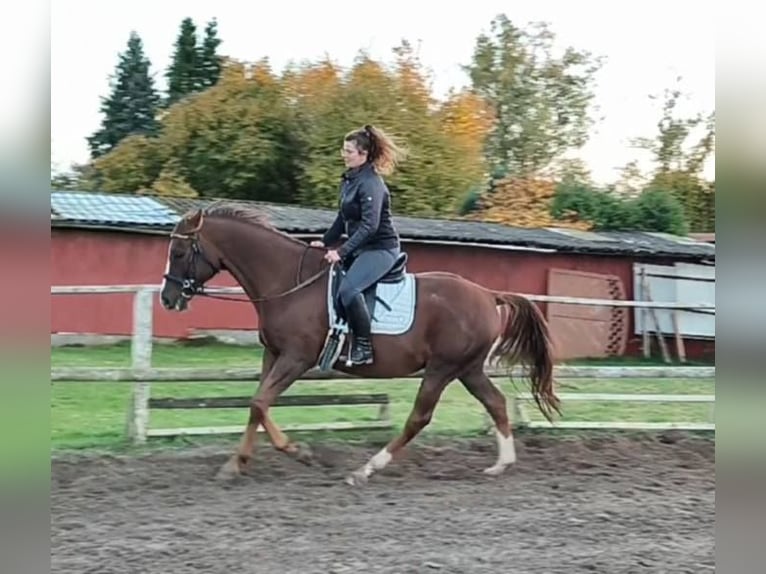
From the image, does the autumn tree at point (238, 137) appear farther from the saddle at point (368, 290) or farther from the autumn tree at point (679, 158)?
the autumn tree at point (679, 158)

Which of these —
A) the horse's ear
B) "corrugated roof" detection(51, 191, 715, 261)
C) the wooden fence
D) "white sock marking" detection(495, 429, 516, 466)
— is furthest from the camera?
"corrugated roof" detection(51, 191, 715, 261)

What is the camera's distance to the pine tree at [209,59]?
436 centimetres

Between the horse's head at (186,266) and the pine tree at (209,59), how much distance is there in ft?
4.19

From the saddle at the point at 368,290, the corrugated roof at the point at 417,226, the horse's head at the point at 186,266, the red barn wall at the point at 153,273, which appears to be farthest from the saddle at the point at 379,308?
the red barn wall at the point at 153,273

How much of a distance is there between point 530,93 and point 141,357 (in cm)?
343

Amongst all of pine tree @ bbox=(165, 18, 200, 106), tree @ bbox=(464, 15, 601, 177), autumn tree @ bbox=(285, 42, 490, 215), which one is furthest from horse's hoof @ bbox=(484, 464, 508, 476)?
pine tree @ bbox=(165, 18, 200, 106)

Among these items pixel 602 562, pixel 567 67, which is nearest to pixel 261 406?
pixel 602 562

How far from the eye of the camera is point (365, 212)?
3383mm

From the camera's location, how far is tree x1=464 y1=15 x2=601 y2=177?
→ 5078 mm

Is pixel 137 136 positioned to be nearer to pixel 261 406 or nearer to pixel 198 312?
pixel 198 312

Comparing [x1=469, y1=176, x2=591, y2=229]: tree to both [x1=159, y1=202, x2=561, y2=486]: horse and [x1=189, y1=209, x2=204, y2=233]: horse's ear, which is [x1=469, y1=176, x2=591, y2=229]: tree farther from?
[x1=189, y1=209, x2=204, y2=233]: horse's ear

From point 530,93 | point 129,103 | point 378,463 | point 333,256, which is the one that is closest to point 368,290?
point 333,256

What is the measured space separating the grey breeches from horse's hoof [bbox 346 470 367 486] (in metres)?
0.68

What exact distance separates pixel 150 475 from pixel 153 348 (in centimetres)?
98
